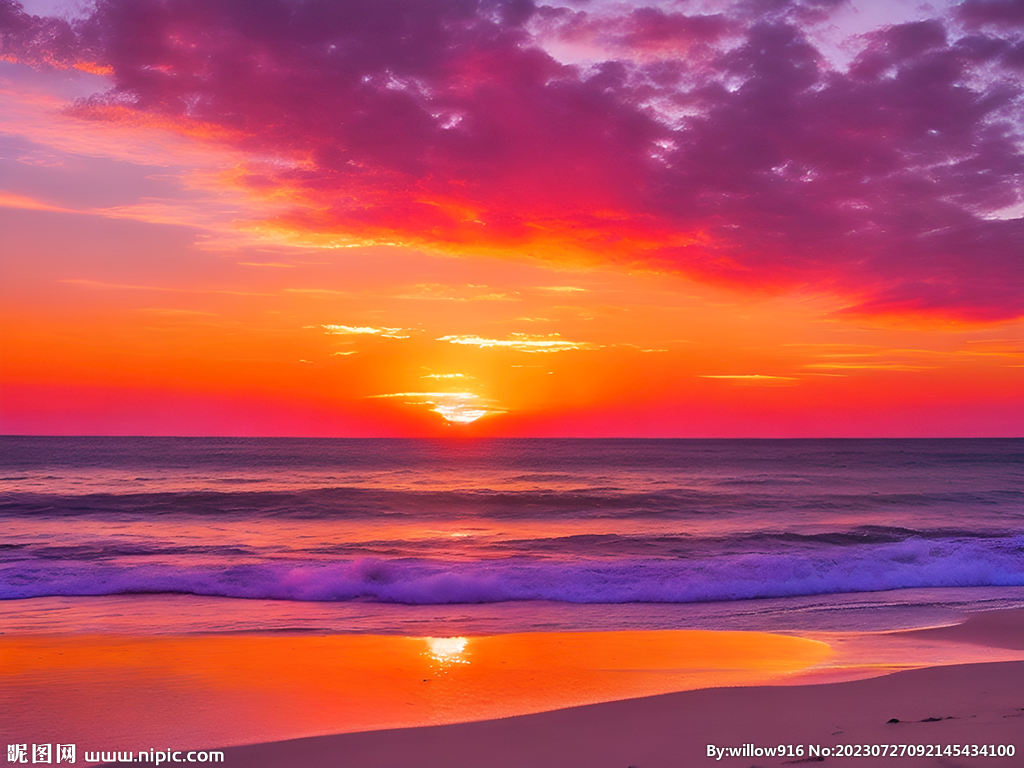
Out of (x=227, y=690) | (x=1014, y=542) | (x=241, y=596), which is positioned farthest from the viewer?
(x=1014, y=542)

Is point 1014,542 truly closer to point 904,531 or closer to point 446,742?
point 904,531

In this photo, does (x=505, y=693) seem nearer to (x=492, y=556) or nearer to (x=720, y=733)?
(x=720, y=733)

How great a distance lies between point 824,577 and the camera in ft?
52.6

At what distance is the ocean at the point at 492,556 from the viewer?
12.5m

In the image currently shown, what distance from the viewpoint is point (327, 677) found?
8039 millimetres

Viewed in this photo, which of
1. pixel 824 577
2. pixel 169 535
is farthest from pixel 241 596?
pixel 824 577

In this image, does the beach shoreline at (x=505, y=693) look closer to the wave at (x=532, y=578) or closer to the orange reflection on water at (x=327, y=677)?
the orange reflection on water at (x=327, y=677)

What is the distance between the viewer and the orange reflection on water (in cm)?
656

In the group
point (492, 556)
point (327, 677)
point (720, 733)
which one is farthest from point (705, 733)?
point (492, 556)

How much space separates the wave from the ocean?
0.06m

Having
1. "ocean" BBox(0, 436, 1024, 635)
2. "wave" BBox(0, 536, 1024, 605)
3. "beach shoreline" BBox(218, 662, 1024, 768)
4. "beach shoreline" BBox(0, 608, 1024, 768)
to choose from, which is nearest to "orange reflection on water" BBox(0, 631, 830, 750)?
"beach shoreline" BBox(0, 608, 1024, 768)

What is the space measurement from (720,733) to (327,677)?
4.42 metres

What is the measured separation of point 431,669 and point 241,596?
7866mm

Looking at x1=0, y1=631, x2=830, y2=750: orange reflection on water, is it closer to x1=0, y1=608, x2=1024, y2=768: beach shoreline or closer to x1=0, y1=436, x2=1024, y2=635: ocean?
x1=0, y1=608, x2=1024, y2=768: beach shoreline
